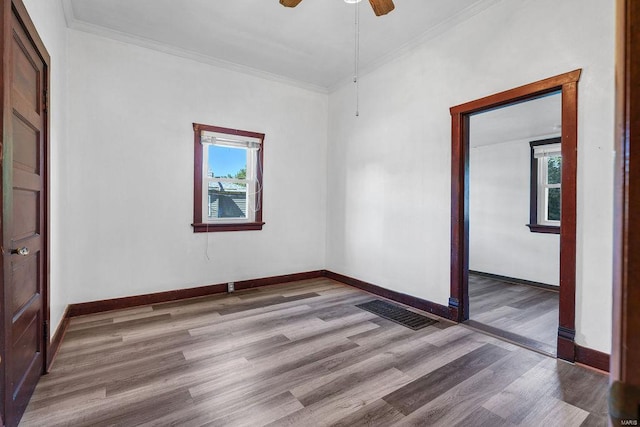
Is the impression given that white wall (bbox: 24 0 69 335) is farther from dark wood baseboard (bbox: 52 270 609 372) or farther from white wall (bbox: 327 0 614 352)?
white wall (bbox: 327 0 614 352)

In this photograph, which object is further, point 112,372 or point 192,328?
point 192,328

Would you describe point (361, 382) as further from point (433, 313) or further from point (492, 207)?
point (492, 207)

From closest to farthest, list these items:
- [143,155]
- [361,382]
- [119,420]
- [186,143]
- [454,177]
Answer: [119,420], [361,382], [454,177], [143,155], [186,143]

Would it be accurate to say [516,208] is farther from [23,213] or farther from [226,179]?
[23,213]

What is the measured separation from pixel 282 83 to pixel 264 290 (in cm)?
302

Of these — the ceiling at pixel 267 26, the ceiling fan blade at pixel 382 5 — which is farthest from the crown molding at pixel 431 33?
Result: the ceiling fan blade at pixel 382 5

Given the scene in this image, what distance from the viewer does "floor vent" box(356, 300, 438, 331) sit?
3.14 meters

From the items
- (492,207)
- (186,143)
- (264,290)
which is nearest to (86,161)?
(186,143)

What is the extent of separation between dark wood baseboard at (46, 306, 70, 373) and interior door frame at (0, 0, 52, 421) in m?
0.02

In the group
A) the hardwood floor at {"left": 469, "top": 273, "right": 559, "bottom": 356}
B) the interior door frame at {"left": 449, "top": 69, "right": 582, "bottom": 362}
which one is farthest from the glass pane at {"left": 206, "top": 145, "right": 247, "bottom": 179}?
the hardwood floor at {"left": 469, "top": 273, "right": 559, "bottom": 356}

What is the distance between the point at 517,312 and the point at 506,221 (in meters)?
2.37

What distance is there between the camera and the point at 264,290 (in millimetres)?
4297

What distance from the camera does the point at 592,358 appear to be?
225cm

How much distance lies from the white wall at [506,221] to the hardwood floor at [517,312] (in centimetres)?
43
